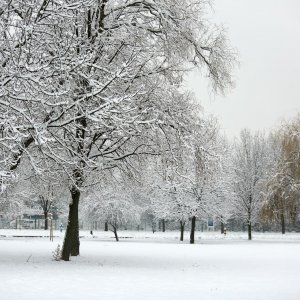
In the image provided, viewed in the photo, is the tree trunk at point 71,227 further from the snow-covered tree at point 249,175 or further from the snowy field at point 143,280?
the snow-covered tree at point 249,175

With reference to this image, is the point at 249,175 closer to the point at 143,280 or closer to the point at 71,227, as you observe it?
the point at 71,227

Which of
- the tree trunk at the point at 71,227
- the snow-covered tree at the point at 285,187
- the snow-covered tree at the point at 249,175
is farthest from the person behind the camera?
the snow-covered tree at the point at 249,175

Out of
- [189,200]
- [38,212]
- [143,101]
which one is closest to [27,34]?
[143,101]

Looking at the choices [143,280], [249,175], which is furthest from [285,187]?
[143,280]

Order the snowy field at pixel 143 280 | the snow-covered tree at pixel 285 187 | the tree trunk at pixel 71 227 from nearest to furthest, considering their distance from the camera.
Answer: the snowy field at pixel 143 280, the tree trunk at pixel 71 227, the snow-covered tree at pixel 285 187

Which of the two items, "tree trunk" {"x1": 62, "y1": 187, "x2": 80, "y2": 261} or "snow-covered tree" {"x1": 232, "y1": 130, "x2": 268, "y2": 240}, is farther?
"snow-covered tree" {"x1": 232, "y1": 130, "x2": 268, "y2": 240}

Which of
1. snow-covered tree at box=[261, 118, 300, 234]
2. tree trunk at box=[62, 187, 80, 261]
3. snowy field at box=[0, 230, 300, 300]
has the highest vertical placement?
snow-covered tree at box=[261, 118, 300, 234]

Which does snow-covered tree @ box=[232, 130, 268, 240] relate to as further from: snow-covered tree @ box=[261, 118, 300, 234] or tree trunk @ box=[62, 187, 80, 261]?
tree trunk @ box=[62, 187, 80, 261]

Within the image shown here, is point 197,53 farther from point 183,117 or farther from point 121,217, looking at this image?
point 121,217

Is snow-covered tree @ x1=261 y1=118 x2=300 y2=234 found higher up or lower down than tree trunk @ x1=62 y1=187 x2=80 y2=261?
higher up

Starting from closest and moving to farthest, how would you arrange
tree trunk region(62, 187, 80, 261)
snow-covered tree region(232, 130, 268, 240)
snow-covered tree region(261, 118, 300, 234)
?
tree trunk region(62, 187, 80, 261), snow-covered tree region(261, 118, 300, 234), snow-covered tree region(232, 130, 268, 240)

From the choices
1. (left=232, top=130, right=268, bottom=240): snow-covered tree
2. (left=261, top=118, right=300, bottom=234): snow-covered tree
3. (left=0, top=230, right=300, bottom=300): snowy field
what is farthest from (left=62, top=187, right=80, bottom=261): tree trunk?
(left=232, top=130, right=268, bottom=240): snow-covered tree

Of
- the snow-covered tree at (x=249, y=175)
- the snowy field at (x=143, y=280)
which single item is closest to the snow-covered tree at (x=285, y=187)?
the snow-covered tree at (x=249, y=175)

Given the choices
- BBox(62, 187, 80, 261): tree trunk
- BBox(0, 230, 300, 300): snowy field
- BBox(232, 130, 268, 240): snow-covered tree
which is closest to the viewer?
BBox(0, 230, 300, 300): snowy field
